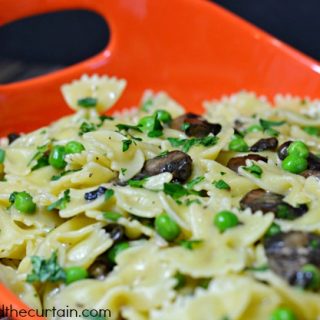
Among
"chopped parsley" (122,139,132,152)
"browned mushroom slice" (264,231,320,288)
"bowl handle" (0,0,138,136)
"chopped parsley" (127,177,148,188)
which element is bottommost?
"bowl handle" (0,0,138,136)

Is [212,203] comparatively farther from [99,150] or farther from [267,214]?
[99,150]

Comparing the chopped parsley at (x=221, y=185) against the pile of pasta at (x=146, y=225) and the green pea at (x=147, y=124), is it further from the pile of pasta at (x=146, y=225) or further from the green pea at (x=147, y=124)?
the green pea at (x=147, y=124)

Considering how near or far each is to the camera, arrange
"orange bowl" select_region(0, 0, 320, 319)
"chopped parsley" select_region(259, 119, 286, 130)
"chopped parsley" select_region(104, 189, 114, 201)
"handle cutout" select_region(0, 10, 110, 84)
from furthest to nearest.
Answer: "handle cutout" select_region(0, 10, 110, 84) < "orange bowl" select_region(0, 0, 320, 319) < "chopped parsley" select_region(259, 119, 286, 130) < "chopped parsley" select_region(104, 189, 114, 201)

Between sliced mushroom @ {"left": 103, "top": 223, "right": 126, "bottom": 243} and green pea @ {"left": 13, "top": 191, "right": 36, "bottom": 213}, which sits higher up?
sliced mushroom @ {"left": 103, "top": 223, "right": 126, "bottom": 243}

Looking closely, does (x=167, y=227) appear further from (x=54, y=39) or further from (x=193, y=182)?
(x=54, y=39)

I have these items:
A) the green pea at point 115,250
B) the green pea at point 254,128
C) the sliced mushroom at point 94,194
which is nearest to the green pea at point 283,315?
the green pea at point 115,250

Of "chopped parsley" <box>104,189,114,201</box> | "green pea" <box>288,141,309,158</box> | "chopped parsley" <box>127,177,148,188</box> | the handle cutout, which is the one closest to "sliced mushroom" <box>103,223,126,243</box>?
"chopped parsley" <box>104,189,114,201</box>

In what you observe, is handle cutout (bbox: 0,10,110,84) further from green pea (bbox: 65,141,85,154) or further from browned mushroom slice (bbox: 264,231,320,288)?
browned mushroom slice (bbox: 264,231,320,288)
